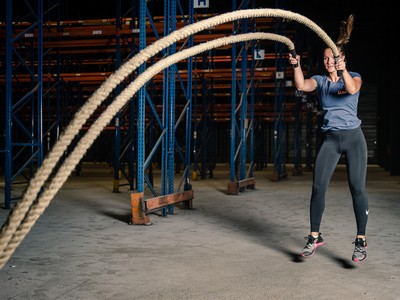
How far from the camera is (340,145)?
4.93 m

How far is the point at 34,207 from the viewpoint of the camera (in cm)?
157

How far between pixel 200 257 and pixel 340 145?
1686mm

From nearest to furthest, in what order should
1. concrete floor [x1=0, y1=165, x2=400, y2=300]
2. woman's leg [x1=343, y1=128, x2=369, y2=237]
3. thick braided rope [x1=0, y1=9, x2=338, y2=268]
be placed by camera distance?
thick braided rope [x1=0, y1=9, x2=338, y2=268] < concrete floor [x1=0, y1=165, x2=400, y2=300] < woman's leg [x1=343, y1=128, x2=369, y2=237]

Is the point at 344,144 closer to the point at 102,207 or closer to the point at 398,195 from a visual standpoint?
the point at 102,207

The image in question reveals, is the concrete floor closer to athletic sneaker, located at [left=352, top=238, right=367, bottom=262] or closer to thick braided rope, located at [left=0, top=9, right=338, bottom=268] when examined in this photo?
athletic sneaker, located at [left=352, top=238, right=367, bottom=262]

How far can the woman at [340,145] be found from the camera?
489cm

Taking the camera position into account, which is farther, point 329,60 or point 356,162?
point 329,60

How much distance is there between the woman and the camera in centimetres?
489

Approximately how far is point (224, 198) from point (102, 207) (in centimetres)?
273

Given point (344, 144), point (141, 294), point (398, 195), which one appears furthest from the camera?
point (398, 195)

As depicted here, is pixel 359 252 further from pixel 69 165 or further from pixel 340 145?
pixel 69 165

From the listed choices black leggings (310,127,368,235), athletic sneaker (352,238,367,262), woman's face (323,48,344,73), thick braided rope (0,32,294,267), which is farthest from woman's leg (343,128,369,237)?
thick braided rope (0,32,294,267)

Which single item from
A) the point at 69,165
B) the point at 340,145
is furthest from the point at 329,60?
the point at 69,165

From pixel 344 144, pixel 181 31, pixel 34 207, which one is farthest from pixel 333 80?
pixel 34 207
